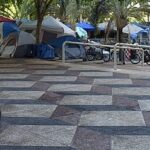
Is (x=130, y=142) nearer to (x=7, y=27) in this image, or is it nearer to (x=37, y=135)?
(x=37, y=135)

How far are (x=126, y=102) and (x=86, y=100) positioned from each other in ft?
2.62

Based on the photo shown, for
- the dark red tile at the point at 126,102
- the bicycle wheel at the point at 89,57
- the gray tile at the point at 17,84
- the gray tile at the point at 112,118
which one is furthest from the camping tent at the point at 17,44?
the gray tile at the point at 112,118

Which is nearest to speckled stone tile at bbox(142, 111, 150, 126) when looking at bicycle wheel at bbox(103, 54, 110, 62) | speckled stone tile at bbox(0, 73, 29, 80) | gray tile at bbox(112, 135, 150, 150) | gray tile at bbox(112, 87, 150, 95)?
gray tile at bbox(112, 135, 150, 150)

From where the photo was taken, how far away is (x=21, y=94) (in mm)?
10133

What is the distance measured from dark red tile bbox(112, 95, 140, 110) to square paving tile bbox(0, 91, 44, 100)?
1627 millimetres

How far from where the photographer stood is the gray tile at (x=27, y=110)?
7.96 m

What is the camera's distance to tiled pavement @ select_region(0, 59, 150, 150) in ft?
20.5

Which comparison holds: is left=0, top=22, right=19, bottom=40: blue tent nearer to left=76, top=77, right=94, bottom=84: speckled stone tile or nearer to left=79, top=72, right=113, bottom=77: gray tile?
left=79, top=72, right=113, bottom=77: gray tile

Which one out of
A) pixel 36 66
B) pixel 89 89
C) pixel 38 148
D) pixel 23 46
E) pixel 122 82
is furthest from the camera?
pixel 23 46

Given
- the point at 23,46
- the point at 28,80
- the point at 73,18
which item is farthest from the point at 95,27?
the point at 28,80

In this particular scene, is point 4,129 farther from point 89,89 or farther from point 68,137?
point 89,89

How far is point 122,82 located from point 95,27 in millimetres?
27885

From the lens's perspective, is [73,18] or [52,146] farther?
[73,18]

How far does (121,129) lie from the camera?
682 centimetres
